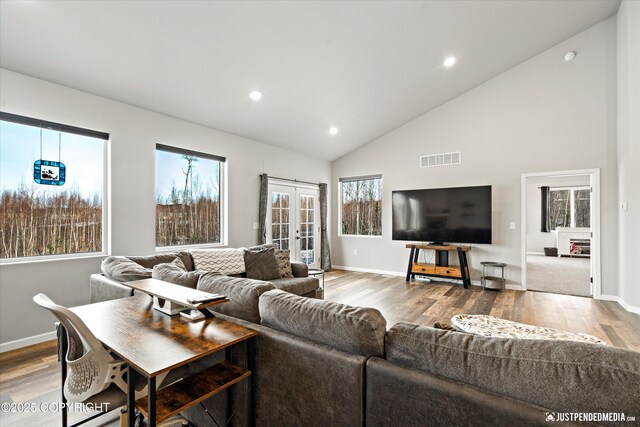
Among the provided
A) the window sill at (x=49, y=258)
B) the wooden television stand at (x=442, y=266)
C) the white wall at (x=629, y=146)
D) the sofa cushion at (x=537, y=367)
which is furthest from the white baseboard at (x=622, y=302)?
the window sill at (x=49, y=258)

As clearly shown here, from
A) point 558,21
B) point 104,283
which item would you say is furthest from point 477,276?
point 104,283

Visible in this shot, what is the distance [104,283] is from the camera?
279cm

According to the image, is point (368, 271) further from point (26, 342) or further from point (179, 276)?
point (26, 342)

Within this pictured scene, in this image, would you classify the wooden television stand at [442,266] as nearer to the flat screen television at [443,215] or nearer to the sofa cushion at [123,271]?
the flat screen television at [443,215]

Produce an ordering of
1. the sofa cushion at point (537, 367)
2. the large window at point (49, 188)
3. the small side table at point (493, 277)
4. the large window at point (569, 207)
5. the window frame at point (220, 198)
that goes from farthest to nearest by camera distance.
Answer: the large window at point (569, 207)
the small side table at point (493, 277)
the window frame at point (220, 198)
the large window at point (49, 188)
the sofa cushion at point (537, 367)

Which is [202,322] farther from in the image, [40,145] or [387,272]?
[387,272]

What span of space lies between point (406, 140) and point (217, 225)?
14.5 feet

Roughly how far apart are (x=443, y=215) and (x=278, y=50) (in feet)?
13.7

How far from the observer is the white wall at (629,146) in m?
3.91

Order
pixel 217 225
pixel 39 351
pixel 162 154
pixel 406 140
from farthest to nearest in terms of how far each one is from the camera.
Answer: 1. pixel 406 140
2. pixel 217 225
3. pixel 162 154
4. pixel 39 351

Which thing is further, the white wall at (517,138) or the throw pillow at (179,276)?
the white wall at (517,138)

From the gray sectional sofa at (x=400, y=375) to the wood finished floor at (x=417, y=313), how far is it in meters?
1.30

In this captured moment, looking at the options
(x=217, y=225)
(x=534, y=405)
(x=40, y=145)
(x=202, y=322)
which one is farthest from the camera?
(x=217, y=225)

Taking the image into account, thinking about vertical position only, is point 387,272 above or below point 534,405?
below
